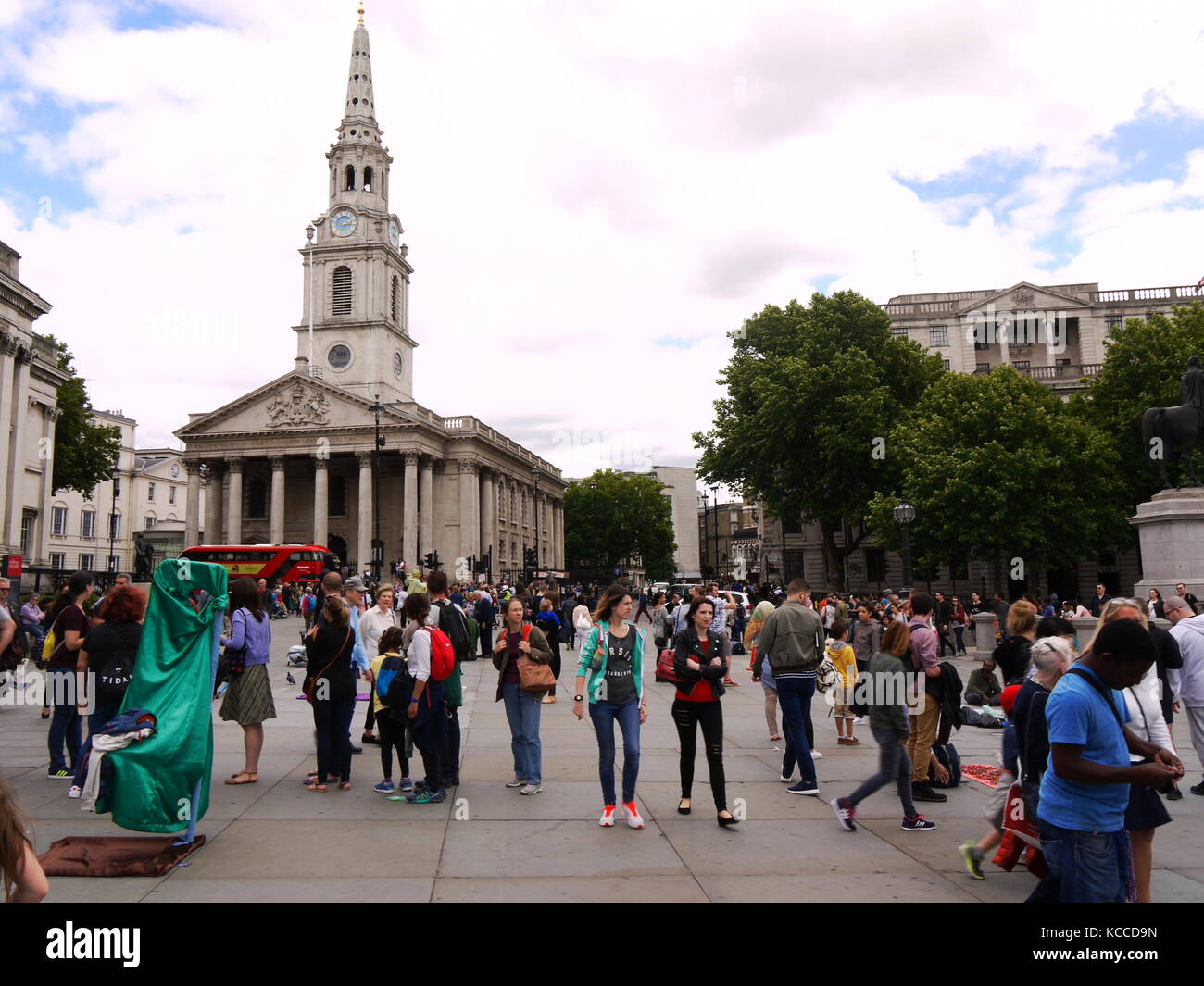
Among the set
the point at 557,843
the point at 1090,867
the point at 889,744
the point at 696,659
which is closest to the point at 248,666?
the point at 557,843

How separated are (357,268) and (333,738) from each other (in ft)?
216

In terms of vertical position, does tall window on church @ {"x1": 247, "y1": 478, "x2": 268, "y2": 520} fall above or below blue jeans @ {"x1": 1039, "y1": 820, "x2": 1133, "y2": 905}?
above

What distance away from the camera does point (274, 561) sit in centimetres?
4641

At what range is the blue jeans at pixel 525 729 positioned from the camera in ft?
26.2

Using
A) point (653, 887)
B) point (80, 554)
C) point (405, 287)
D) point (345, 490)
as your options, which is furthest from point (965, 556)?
point (80, 554)

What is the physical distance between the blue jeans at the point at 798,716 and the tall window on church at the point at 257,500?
2467 inches

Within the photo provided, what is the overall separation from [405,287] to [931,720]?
236 feet

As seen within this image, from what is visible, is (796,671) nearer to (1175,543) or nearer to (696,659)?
(696,659)

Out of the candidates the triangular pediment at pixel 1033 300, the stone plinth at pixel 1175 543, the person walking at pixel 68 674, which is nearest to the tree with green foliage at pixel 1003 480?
the stone plinth at pixel 1175 543

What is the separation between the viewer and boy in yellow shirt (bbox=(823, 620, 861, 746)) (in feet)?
35.2

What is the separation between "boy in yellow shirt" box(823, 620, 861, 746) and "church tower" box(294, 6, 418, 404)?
60.2 meters

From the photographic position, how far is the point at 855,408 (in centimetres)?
4150

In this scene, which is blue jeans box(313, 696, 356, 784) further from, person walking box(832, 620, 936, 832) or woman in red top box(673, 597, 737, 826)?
person walking box(832, 620, 936, 832)

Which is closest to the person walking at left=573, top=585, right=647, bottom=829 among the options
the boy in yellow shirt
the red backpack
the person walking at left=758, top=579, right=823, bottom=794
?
the red backpack
